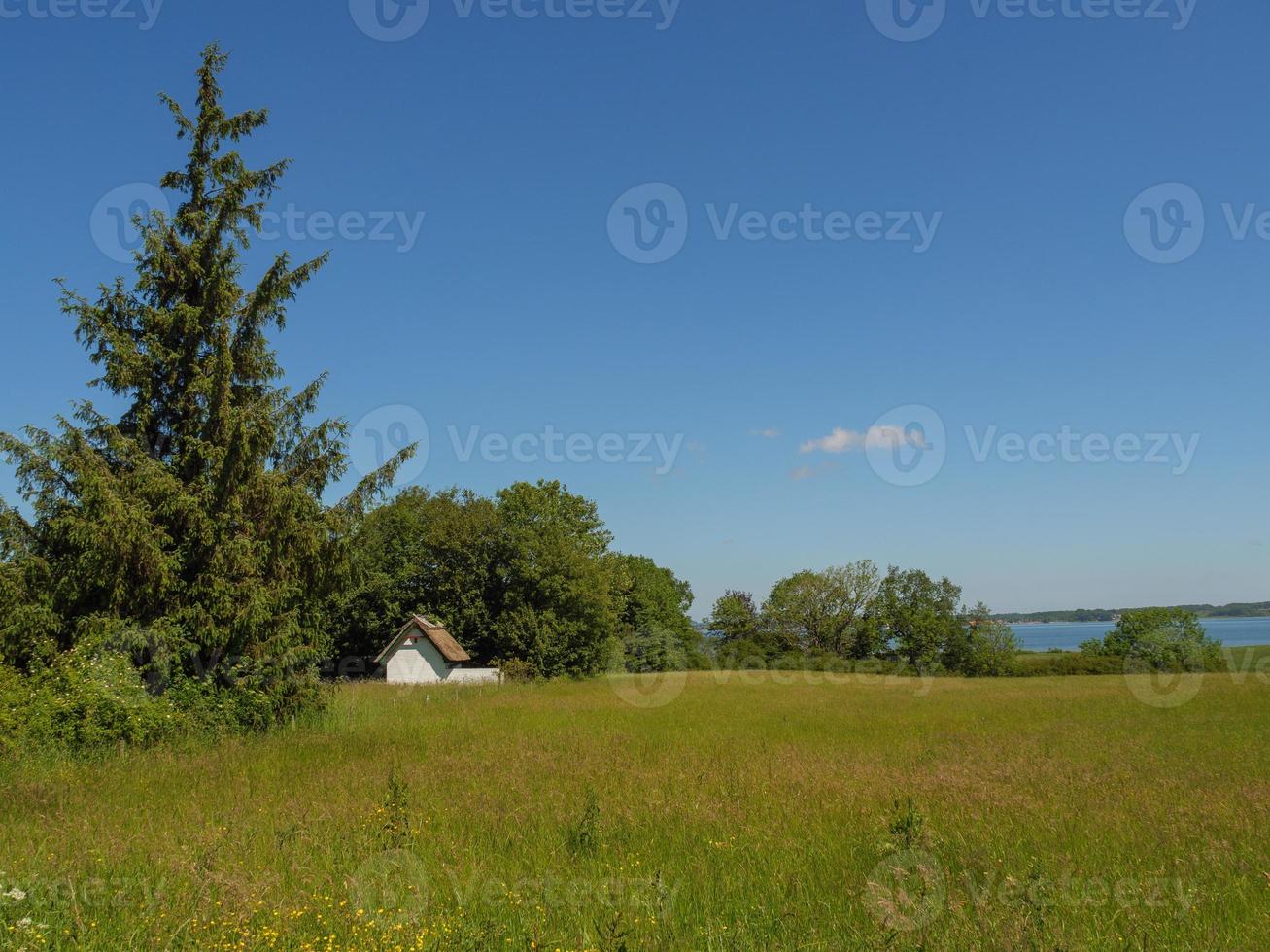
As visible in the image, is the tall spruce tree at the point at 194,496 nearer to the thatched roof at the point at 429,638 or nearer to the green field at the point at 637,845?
the green field at the point at 637,845

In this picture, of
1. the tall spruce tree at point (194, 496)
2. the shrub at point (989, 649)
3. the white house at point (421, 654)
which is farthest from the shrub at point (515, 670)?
the shrub at point (989, 649)

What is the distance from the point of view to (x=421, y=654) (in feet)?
147

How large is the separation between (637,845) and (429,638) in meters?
39.4

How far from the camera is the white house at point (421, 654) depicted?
145 feet

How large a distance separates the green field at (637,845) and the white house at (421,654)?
1225 inches

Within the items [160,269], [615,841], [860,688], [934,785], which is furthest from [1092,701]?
[160,269]

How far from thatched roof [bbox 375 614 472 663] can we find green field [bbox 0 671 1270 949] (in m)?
30.9

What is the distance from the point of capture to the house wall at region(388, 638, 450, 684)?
145ft

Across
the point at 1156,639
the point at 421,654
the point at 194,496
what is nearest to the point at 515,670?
the point at 421,654

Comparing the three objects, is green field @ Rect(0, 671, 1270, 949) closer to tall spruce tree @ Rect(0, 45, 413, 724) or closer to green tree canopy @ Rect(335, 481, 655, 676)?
tall spruce tree @ Rect(0, 45, 413, 724)

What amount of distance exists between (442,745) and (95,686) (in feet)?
18.2

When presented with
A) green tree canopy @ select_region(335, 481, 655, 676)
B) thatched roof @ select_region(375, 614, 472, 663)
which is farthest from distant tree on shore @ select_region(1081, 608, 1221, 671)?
thatched roof @ select_region(375, 614, 472, 663)

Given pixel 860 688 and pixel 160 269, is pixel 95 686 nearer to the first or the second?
pixel 160 269

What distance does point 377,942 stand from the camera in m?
4.59
